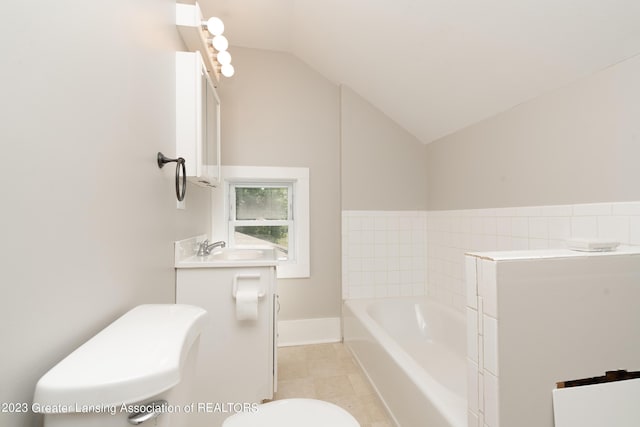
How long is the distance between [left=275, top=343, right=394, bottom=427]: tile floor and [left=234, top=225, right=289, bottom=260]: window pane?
94 cm

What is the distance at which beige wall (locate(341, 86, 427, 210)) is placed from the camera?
9.43 ft

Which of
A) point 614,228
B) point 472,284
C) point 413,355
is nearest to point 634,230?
point 614,228

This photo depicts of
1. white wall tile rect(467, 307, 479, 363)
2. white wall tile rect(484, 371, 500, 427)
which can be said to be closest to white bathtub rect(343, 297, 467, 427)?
white wall tile rect(484, 371, 500, 427)

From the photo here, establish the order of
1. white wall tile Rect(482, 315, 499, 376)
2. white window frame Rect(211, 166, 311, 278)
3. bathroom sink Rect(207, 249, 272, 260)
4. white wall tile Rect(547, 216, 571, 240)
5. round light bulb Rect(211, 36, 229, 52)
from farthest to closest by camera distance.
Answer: white window frame Rect(211, 166, 311, 278) → bathroom sink Rect(207, 249, 272, 260) → round light bulb Rect(211, 36, 229, 52) → white wall tile Rect(547, 216, 571, 240) → white wall tile Rect(482, 315, 499, 376)

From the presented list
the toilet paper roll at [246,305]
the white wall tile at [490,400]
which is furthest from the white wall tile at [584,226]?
the toilet paper roll at [246,305]

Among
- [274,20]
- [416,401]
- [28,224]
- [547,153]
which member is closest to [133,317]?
[28,224]

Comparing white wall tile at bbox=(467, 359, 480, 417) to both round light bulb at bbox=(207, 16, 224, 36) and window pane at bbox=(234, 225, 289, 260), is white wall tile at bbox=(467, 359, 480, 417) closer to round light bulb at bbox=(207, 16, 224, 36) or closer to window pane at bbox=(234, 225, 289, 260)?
window pane at bbox=(234, 225, 289, 260)

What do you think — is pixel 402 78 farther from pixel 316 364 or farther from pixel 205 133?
pixel 316 364

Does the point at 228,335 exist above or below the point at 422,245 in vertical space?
below

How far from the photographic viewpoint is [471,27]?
1.59 metres

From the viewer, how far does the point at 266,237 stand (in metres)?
2.89

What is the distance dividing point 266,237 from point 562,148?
2.38 metres

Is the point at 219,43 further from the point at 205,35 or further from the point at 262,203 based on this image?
the point at 262,203

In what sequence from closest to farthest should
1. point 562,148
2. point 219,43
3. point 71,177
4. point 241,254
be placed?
point 71,177 < point 562,148 < point 219,43 < point 241,254
